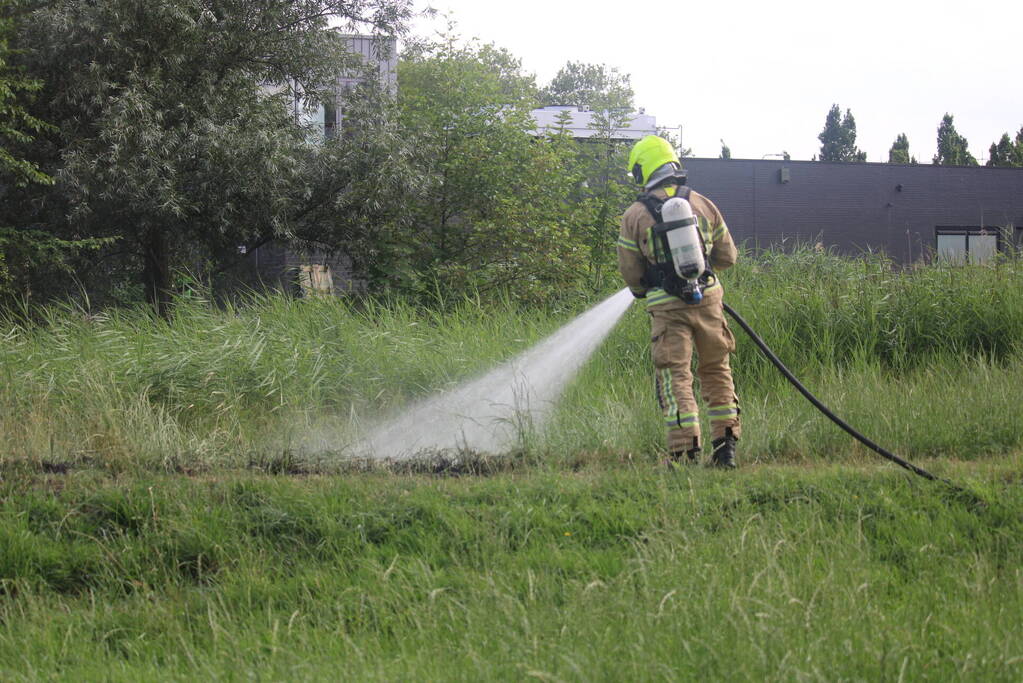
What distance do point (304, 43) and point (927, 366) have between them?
10339 millimetres

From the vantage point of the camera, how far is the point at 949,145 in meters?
58.6

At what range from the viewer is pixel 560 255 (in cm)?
1284

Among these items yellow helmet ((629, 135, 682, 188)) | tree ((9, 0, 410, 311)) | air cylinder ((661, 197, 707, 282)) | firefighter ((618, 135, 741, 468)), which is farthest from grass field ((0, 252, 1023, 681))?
tree ((9, 0, 410, 311))

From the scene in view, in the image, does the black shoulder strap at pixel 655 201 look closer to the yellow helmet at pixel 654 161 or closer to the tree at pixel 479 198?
the yellow helmet at pixel 654 161

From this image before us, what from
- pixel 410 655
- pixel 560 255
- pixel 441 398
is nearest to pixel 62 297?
pixel 560 255

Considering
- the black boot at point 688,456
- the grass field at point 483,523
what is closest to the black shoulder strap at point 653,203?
the black boot at point 688,456

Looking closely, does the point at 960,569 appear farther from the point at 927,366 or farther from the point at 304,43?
the point at 304,43

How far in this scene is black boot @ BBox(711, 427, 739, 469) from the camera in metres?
5.43

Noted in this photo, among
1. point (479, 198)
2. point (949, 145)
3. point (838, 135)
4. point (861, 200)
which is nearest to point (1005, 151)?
point (949, 145)

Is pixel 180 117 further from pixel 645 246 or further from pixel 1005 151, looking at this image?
pixel 1005 151

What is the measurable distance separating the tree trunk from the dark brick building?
16524 millimetres

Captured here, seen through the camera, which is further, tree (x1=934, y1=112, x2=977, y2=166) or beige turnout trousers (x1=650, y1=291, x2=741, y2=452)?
tree (x1=934, y1=112, x2=977, y2=166)

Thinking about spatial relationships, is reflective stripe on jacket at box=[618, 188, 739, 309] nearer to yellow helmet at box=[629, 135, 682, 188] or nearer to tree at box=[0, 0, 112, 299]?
yellow helmet at box=[629, 135, 682, 188]

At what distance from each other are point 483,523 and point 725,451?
5.80ft
